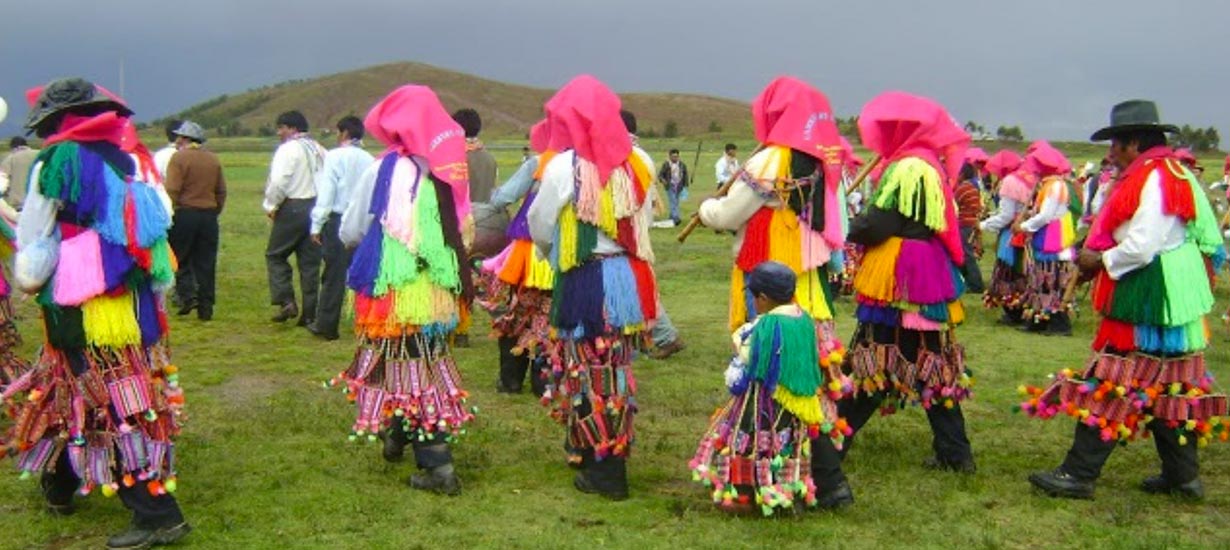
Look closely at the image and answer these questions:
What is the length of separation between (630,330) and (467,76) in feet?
352

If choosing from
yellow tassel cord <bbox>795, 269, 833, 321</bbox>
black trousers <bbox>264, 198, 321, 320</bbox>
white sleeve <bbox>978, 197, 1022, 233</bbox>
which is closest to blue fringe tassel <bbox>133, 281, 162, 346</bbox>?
yellow tassel cord <bbox>795, 269, 833, 321</bbox>

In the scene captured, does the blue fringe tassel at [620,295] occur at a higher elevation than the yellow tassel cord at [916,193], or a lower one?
lower

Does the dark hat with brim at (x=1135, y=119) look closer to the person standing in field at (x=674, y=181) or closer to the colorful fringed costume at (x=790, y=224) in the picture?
the colorful fringed costume at (x=790, y=224)

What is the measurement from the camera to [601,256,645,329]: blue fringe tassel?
18.5 feet

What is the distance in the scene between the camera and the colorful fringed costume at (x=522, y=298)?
750 centimetres

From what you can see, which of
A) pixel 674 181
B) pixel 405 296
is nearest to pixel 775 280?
pixel 405 296

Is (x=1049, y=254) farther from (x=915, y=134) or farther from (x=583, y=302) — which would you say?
(x=583, y=302)

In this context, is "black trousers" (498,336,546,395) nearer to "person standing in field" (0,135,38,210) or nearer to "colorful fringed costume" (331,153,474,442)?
"colorful fringed costume" (331,153,474,442)

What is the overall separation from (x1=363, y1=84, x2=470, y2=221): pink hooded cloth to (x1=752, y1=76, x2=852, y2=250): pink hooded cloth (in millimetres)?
1493

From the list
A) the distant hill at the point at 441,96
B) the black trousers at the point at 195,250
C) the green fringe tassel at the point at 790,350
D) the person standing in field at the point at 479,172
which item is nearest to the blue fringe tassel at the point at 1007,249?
the person standing in field at the point at 479,172

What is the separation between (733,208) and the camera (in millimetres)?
5488

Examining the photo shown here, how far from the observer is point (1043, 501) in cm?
576

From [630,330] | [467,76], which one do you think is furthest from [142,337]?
[467,76]

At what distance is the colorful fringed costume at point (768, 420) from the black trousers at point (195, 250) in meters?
7.10
